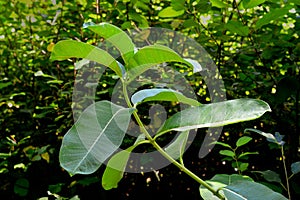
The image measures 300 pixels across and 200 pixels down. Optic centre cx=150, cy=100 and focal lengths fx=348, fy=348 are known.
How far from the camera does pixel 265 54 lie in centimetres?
143

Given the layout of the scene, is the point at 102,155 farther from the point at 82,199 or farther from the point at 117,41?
the point at 82,199

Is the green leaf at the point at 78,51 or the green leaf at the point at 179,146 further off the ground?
the green leaf at the point at 78,51

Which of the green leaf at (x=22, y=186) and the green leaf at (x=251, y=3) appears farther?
the green leaf at (x=22, y=186)

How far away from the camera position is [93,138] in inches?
22.0

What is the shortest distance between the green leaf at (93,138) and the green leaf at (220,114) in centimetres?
9

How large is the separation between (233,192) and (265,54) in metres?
0.95

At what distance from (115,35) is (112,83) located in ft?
3.25

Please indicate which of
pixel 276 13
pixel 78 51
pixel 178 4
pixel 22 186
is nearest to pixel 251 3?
pixel 276 13

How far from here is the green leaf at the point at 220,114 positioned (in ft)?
1.72

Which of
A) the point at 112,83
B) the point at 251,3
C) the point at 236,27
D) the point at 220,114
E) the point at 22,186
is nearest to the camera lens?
the point at 220,114

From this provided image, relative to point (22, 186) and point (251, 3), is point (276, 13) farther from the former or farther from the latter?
point (22, 186)

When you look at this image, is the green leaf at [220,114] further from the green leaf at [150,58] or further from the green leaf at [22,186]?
the green leaf at [22,186]

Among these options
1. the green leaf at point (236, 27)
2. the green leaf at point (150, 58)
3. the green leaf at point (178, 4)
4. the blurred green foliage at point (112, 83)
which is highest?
the green leaf at point (178, 4)

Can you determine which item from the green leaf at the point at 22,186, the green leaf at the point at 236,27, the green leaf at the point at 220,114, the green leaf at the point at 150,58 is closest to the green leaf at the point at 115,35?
the green leaf at the point at 150,58
